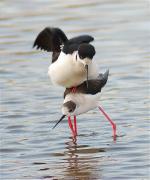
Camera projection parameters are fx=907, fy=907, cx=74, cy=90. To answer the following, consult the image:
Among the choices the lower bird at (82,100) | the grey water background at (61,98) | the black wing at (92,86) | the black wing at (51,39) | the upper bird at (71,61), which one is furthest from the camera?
the black wing at (51,39)

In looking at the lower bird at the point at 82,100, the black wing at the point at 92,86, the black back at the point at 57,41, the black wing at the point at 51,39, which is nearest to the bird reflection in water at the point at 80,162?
the lower bird at the point at 82,100

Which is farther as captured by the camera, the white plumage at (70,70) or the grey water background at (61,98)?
the white plumage at (70,70)

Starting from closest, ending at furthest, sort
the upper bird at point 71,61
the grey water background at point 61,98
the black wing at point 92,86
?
the grey water background at point 61,98 → the upper bird at point 71,61 → the black wing at point 92,86

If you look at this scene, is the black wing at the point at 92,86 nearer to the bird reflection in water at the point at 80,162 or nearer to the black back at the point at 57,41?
the black back at the point at 57,41

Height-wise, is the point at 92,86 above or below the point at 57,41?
below

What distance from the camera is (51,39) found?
9.53 meters

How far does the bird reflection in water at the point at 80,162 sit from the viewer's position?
7.55 metres

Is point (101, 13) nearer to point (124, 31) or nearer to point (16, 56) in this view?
point (124, 31)

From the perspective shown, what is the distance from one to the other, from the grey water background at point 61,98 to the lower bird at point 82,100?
16 cm

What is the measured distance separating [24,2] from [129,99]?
5532 mm

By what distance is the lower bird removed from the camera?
9000 mm

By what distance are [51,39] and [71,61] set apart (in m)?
0.56

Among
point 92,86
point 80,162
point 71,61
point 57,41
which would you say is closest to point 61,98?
point 57,41

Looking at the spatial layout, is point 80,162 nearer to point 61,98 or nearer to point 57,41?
point 57,41
